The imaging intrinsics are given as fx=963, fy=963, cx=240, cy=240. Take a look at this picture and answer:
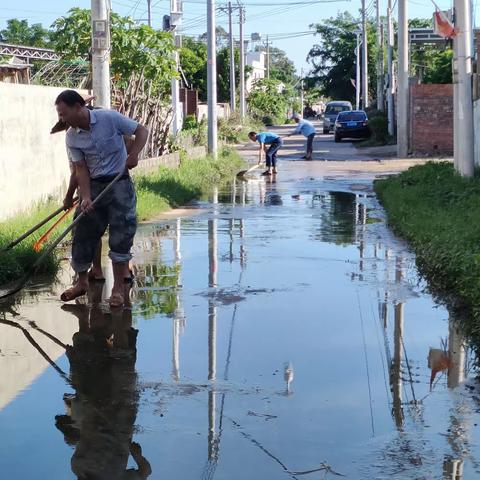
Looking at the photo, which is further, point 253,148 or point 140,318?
point 253,148

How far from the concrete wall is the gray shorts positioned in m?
3.85

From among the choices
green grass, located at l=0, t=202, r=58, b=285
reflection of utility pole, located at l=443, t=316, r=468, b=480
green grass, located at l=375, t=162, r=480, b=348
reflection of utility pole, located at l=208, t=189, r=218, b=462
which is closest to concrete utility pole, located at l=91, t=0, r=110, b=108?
reflection of utility pole, located at l=208, t=189, r=218, b=462

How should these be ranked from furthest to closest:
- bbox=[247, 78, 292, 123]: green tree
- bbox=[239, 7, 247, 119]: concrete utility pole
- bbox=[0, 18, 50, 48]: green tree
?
1. bbox=[0, 18, 50, 48]: green tree
2. bbox=[247, 78, 292, 123]: green tree
3. bbox=[239, 7, 247, 119]: concrete utility pole

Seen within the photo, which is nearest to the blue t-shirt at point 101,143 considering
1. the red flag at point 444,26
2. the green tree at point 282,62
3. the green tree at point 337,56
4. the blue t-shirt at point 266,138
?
the red flag at point 444,26

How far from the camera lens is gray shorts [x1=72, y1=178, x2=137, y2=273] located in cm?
817

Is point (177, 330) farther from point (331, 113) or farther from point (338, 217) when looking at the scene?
point (331, 113)

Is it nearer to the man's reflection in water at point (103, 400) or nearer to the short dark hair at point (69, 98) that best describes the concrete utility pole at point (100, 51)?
the short dark hair at point (69, 98)

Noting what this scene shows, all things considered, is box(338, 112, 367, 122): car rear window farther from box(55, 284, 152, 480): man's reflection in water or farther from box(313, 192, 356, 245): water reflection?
box(55, 284, 152, 480): man's reflection in water

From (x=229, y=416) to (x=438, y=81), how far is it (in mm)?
40697

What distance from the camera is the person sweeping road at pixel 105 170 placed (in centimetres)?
802

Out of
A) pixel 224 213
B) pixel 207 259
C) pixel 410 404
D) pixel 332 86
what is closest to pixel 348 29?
pixel 332 86

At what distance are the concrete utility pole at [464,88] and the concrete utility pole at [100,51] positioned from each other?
5783 millimetres

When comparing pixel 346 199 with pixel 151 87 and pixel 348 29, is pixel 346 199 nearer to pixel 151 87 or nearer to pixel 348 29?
pixel 151 87

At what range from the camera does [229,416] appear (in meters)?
5.34
